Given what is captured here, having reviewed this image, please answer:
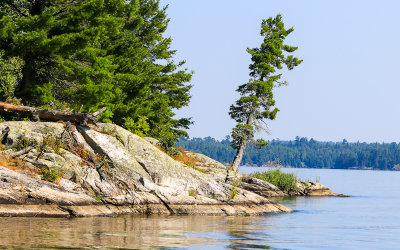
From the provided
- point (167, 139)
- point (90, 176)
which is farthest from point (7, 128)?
point (167, 139)

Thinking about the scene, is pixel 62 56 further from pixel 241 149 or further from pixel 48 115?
pixel 241 149

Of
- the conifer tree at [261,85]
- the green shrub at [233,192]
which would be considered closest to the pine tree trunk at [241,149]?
the conifer tree at [261,85]

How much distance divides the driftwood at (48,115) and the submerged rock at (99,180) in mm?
429

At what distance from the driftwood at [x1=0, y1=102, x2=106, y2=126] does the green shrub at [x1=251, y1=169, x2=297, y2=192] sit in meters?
25.8

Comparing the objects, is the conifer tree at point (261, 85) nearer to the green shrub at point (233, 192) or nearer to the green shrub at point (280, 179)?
the green shrub at point (280, 179)

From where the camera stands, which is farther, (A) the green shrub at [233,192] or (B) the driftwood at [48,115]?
(A) the green shrub at [233,192]

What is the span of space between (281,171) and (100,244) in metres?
35.9

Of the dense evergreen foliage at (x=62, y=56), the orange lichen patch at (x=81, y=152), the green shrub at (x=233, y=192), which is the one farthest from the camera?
A: the dense evergreen foliage at (x=62, y=56)

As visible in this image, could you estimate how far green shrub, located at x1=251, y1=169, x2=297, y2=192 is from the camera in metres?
46.6

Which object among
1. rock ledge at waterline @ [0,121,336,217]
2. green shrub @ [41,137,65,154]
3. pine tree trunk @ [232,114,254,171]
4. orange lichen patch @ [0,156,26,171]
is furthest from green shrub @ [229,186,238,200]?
pine tree trunk @ [232,114,254,171]

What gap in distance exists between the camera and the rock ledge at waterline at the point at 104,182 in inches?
718

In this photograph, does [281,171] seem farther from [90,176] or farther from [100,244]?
[100,244]

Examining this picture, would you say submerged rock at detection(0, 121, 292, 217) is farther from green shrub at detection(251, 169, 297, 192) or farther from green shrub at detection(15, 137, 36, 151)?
green shrub at detection(251, 169, 297, 192)

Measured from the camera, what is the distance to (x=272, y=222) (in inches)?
860
